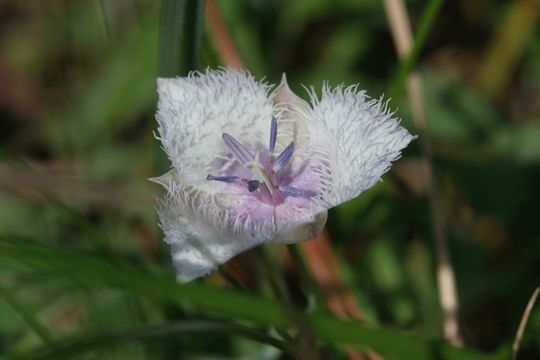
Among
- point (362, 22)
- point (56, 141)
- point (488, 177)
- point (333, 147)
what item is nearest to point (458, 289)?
point (488, 177)

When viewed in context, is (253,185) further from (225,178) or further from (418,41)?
(418,41)

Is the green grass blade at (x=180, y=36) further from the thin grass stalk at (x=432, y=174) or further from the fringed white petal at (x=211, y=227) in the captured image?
the thin grass stalk at (x=432, y=174)

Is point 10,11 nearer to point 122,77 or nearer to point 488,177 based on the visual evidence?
point 122,77

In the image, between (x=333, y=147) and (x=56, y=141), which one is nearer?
(x=333, y=147)

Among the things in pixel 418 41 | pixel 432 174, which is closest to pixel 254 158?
pixel 418 41

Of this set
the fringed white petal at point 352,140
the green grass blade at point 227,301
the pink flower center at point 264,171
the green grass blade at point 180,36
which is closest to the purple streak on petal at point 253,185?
the pink flower center at point 264,171
